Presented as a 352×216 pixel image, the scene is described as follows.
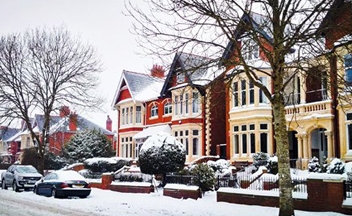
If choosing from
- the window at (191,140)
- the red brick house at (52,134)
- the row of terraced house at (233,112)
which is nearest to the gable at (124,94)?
the row of terraced house at (233,112)

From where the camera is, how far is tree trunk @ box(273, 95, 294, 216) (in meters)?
12.6

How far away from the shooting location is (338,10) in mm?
12555

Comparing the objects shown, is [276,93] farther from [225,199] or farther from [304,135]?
[304,135]

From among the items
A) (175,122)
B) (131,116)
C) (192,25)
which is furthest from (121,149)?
(192,25)

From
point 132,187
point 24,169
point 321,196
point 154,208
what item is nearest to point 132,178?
point 132,187

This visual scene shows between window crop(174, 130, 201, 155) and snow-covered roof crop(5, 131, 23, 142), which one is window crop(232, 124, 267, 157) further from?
snow-covered roof crop(5, 131, 23, 142)

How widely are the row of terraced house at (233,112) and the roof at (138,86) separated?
0.38ft

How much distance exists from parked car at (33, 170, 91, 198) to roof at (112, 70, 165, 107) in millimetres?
21519

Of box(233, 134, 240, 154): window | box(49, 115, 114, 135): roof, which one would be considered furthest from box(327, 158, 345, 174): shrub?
box(49, 115, 114, 135): roof

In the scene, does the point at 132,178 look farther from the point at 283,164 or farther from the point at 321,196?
the point at 283,164

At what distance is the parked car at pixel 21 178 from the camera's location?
2592 centimetres

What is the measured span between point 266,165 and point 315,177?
11.8 meters

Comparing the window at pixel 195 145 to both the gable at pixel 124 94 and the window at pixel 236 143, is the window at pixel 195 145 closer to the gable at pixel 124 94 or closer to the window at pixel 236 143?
the window at pixel 236 143

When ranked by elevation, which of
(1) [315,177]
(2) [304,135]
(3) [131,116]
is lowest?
(1) [315,177]
